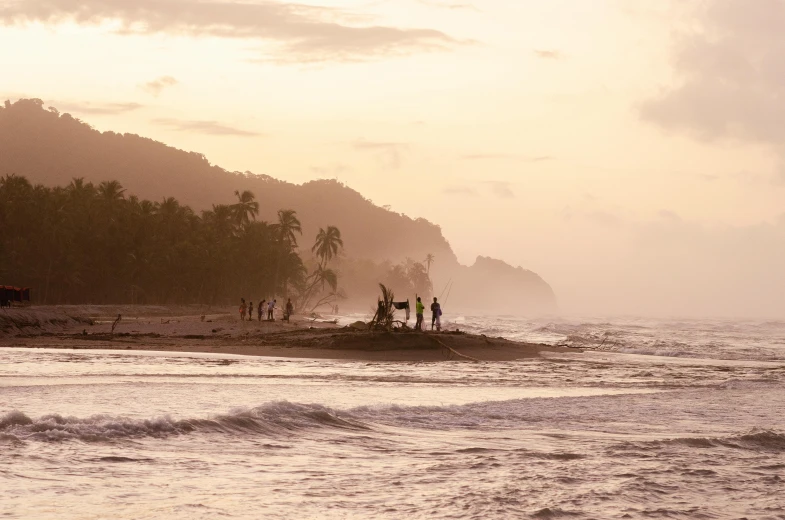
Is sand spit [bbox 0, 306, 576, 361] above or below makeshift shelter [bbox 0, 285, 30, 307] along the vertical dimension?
below

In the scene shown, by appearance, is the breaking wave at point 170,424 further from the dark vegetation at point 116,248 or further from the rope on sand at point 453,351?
the dark vegetation at point 116,248

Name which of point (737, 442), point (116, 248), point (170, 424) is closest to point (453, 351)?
point (737, 442)

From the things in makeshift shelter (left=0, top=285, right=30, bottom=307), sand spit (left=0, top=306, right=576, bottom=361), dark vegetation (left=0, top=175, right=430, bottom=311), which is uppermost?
dark vegetation (left=0, top=175, right=430, bottom=311)

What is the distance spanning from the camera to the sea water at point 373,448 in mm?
6949

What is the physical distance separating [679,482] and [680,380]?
45.9 ft

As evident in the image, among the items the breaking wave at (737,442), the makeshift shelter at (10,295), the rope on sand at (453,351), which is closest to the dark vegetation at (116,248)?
the makeshift shelter at (10,295)

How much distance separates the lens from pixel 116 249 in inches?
2977

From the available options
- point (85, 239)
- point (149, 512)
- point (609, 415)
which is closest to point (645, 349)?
point (609, 415)

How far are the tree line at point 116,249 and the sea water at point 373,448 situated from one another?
54867 mm

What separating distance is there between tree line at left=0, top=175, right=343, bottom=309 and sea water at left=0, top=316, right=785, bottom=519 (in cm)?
5487

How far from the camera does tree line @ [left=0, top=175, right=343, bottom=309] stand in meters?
68.9

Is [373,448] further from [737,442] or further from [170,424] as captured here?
[737,442]

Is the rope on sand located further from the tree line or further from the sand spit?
the tree line

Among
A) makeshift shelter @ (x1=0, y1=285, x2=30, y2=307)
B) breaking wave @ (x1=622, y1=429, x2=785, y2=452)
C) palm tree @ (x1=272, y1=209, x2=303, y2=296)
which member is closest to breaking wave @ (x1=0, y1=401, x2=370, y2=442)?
breaking wave @ (x1=622, y1=429, x2=785, y2=452)
